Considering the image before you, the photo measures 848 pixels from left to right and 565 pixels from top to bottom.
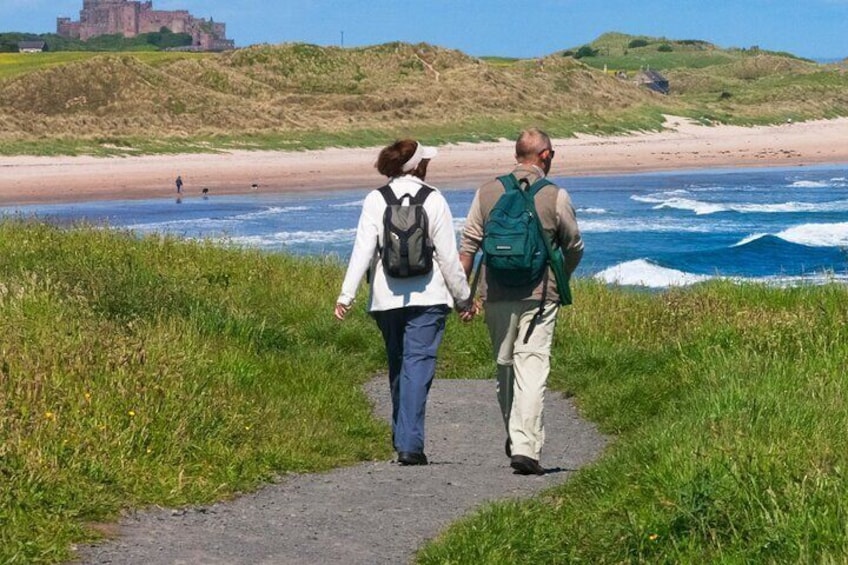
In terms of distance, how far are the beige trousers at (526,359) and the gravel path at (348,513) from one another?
224 mm

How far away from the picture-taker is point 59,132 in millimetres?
57062

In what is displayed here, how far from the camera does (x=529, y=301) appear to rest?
26.0ft

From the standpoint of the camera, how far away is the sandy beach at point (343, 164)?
150 feet

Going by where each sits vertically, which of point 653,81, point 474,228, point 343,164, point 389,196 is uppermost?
point 653,81

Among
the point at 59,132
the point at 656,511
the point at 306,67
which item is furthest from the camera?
the point at 306,67

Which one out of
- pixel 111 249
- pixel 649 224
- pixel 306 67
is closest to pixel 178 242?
pixel 111 249

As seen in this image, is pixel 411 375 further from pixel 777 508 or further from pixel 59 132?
pixel 59 132

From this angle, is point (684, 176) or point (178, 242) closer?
point (178, 242)

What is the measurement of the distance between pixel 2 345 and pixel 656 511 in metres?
4.14

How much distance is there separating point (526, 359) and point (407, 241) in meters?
0.94

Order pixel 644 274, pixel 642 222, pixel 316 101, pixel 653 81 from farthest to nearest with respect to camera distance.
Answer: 1. pixel 653 81
2. pixel 316 101
3. pixel 642 222
4. pixel 644 274

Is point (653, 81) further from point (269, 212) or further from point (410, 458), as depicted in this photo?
point (410, 458)

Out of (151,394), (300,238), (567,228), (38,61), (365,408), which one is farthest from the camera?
(38,61)

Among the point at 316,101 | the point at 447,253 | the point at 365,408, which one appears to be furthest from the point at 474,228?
the point at 316,101
